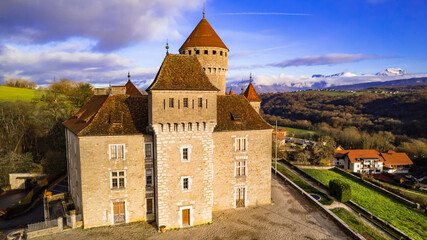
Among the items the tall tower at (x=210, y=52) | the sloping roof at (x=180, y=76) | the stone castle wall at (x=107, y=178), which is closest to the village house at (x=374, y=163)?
the tall tower at (x=210, y=52)

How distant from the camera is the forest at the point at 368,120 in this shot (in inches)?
3964

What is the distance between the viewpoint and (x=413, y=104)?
127188mm

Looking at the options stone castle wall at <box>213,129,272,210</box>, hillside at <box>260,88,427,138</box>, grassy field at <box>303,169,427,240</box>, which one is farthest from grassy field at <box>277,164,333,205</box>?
hillside at <box>260,88,427,138</box>

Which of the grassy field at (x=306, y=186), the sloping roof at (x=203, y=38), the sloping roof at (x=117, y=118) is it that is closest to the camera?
the sloping roof at (x=117, y=118)

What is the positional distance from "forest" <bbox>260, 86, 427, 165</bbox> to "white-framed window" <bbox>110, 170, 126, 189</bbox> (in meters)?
50.6

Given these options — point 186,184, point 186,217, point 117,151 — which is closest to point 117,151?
point 117,151

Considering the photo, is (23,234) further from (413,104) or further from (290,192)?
(413,104)

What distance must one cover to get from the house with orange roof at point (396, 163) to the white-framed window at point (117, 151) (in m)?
87.3

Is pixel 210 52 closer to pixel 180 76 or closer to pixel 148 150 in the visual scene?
pixel 180 76

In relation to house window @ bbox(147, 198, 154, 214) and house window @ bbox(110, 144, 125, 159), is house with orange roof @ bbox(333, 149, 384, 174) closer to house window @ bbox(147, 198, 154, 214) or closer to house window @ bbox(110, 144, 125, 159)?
house window @ bbox(147, 198, 154, 214)

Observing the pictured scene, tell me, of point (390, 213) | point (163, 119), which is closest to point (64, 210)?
point (163, 119)

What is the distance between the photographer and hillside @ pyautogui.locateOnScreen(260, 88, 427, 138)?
115188 mm

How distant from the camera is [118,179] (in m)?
24.2

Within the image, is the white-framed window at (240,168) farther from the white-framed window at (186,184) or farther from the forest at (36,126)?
the forest at (36,126)
